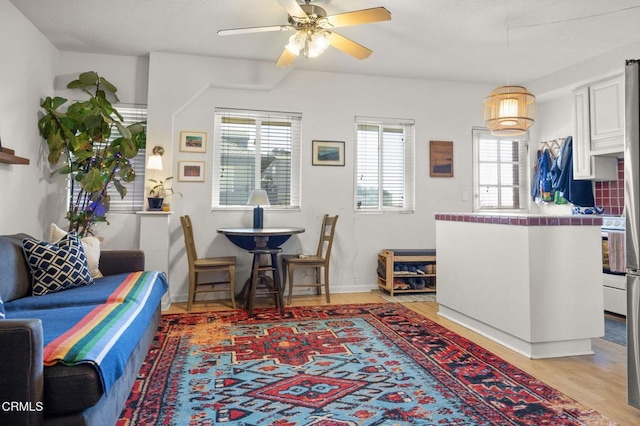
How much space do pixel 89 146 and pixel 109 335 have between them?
2913 mm

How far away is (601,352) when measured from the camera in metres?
2.64

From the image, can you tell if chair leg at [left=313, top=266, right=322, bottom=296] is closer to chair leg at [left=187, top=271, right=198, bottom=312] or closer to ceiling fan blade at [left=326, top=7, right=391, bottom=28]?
chair leg at [left=187, top=271, right=198, bottom=312]

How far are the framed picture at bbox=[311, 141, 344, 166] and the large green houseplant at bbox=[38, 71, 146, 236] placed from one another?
1.98 m

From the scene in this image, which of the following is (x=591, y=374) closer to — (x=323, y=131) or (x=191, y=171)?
(x=323, y=131)

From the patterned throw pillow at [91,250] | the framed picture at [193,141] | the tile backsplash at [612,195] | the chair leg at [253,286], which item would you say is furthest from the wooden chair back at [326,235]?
the tile backsplash at [612,195]

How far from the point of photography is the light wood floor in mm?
1882

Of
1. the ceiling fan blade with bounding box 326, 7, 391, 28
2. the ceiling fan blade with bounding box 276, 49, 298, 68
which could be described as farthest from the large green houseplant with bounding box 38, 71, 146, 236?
the ceiling fan blade with bounding box 326, 7, 391, 28

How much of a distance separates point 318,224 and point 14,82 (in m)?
3.24

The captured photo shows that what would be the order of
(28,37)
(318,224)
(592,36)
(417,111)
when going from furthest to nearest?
1. (417,111)
2. (318,224)
3. (592,36)
4. (28,37)

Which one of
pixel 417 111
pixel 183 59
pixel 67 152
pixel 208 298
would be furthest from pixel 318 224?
pixel 67 152

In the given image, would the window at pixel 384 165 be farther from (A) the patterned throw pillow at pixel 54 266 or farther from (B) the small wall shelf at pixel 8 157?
(B) the small wall shelf at pixel 8 157

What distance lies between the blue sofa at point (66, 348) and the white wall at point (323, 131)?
1929 mm

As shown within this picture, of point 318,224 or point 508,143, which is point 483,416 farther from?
point 508,143

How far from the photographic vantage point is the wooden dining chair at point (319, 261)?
397cm
